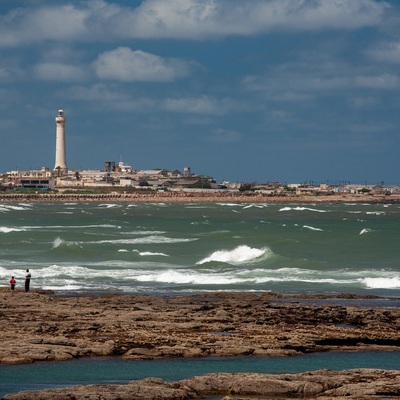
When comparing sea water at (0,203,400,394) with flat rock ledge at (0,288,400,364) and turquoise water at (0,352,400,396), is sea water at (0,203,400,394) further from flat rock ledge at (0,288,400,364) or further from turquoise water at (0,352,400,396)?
flat rock ledge at (0,288,400,364)

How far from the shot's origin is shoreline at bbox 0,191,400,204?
15821cm

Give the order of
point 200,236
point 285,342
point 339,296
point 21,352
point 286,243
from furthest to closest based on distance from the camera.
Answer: point 200,236, point 286,243, point 339,296, point 285,342, point 21,352

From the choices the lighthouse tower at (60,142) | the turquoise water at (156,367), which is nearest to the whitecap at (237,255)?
the turquoise water at (156,367)

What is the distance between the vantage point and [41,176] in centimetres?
17712

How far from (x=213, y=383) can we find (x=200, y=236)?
43.2 meters

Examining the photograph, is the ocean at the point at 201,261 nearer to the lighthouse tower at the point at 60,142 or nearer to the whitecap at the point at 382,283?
the whitecap at the point at 382,283

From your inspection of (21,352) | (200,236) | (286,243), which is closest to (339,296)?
(21,352)

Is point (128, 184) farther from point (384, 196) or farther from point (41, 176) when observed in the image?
→ point (384, 196)

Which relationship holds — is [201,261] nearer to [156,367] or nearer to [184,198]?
[156,367]

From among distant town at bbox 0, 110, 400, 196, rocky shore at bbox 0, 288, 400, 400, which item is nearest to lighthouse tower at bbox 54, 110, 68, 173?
distant town at bbox 0, 110, 400, 196

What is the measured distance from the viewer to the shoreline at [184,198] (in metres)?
158

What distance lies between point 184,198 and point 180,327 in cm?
13988

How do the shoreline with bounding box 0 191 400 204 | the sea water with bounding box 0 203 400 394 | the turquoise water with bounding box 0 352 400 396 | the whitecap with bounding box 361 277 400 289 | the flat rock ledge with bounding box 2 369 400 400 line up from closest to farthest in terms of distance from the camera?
the flat rock ledge with bounding box 2 369 400 400 < the turquoise water with bounding box 0 352 400 396 < the sea water with bounding box 0 203 400 394 < the whitecap with bounding box 361 277 400 289 < the shoreline with bounding box 0 191 400 204

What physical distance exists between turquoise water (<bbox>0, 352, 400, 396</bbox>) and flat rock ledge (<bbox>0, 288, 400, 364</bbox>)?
0.36m
